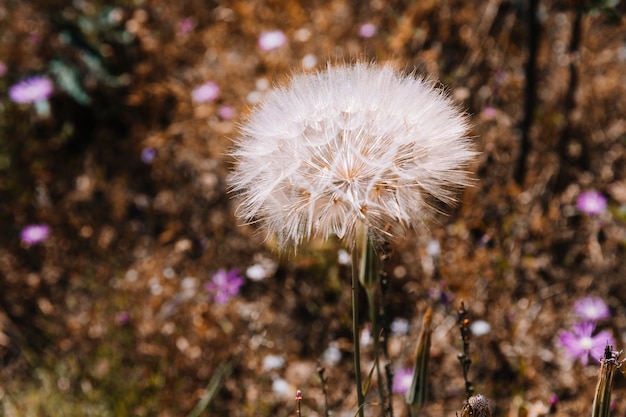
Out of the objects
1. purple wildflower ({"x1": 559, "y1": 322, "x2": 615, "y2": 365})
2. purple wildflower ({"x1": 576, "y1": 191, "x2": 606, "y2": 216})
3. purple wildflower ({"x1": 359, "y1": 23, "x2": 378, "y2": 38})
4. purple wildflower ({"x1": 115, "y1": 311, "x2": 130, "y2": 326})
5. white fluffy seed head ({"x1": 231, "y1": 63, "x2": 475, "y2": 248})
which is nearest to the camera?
white fluffy seed head ({"x1": 231, "y1": 63, "x2": 475, "y2": 248})

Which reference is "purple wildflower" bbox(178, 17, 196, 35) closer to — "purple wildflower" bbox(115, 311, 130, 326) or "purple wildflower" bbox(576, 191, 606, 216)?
"purple wildflower" bbox(115, 311, 130, 326)

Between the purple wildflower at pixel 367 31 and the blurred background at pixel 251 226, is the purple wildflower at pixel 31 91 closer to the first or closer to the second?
the blurred background at pixel 251 226

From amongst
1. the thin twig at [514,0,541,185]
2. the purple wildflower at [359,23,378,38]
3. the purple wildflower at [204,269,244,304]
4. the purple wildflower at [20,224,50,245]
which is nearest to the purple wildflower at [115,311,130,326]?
the purple wildflower at [204,269,244,304]

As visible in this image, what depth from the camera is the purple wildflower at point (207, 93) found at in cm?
329

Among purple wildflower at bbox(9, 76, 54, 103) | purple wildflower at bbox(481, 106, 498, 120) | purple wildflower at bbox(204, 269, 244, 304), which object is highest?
purple wildflower at bbox(481, 106, 498, 120)

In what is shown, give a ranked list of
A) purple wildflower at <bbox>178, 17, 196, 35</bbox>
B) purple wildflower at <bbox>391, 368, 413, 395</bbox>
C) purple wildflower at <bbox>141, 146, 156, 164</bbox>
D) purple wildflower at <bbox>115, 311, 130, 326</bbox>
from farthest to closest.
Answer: purple wildflower at <bbox>178, 17, 196, 35</bbox> < purple wildflower at <bbox>141, 146, 156, 164</bbox> < purple wildflower at <bbox>115, 311, 130, 326</bbox> < purple wildflower at <bbox>391, 368, 413, 395</bbox>

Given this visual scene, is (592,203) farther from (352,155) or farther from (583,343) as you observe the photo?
(352,155)

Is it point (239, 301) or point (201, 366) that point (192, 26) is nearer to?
point (239, 301)

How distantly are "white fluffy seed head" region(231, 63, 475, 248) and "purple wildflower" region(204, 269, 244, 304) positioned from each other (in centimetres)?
121

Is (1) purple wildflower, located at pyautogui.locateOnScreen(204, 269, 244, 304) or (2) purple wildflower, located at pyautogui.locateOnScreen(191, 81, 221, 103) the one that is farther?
(2) purple wildflower, located at pyautogui.locateOnScreen(191, 81, 221, 103)

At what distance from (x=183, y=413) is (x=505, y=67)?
2.19 m

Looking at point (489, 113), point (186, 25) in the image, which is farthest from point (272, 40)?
point (489, 113)

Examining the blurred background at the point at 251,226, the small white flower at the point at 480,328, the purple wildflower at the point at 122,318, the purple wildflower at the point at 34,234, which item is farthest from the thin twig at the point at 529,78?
the purple wildflower at the point at 34,234

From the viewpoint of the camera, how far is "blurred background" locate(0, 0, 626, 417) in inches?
91.0
